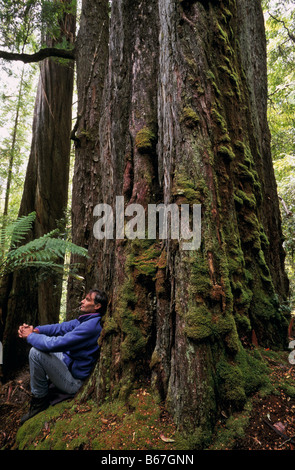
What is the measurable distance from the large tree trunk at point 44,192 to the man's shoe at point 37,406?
1.45 metres

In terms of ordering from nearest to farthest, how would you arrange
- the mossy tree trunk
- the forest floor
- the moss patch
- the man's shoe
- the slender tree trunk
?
1. the forest floor
2. the moss patch
3. the mossy tree trunk
4. the man's shoe
5. the slender tree trunk

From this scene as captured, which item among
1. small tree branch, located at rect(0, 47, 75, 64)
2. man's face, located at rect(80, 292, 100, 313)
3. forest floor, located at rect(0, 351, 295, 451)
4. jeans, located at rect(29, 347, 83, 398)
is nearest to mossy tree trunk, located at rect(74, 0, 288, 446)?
forest floor, located at rect(0, 351, 295, 451)

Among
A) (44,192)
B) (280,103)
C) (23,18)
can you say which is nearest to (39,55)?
(23,18)

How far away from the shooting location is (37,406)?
2377 millimetres

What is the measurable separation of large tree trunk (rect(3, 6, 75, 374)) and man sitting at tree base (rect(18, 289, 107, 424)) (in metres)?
1.48

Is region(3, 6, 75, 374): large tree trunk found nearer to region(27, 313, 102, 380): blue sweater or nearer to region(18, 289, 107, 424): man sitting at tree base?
region(18, 289, 107, 424): man sitting at tree base

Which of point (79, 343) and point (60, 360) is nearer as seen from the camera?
point (79, 343)

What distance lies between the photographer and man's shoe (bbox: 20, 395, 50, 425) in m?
2.35

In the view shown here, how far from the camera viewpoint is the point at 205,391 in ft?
5.24

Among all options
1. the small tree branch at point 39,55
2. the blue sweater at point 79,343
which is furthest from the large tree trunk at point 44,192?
the blue sweater at point 79,343

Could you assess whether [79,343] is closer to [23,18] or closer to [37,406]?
[37,406]

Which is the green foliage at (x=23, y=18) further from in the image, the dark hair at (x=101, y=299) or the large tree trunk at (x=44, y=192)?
the dark hair at (x=101, y=299)

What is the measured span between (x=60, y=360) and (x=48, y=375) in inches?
6.4

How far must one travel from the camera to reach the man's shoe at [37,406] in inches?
92.6
